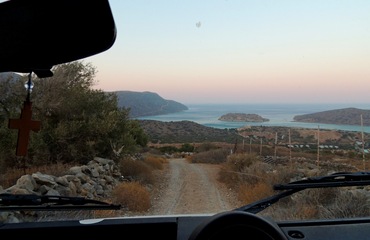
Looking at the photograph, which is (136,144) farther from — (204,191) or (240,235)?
(240,235)

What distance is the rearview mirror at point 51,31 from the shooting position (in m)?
1.05

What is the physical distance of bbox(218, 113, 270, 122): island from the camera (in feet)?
9.16

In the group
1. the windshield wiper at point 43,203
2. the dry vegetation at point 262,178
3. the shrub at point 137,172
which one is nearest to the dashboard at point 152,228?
the windshield wiper at point 43,203

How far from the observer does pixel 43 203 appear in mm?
1905

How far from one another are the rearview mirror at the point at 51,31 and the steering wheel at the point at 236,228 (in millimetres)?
773

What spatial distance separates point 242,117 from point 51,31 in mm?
1919

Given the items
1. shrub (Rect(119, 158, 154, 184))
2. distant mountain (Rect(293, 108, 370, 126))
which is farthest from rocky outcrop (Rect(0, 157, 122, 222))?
distant mountain (Rect(293, 108, 370, 126))

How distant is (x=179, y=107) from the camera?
2.98m

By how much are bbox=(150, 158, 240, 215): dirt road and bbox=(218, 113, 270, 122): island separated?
0.60m

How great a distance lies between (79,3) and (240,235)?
1.02m

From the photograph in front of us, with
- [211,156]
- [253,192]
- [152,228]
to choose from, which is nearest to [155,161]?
[211,156]

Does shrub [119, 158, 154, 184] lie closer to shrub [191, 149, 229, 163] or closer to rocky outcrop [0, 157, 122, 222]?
rocky outcrop [0, 157, 122, 222]

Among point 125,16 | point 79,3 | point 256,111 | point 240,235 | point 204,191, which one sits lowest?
point 204,191

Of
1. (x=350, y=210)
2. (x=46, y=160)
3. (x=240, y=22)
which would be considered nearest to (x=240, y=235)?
(x=350, y=210)
